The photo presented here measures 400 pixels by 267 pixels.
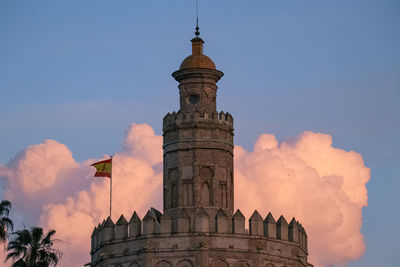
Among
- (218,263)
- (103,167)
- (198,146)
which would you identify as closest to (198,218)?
(218,263)

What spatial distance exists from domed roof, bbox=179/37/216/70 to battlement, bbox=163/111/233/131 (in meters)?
3.28

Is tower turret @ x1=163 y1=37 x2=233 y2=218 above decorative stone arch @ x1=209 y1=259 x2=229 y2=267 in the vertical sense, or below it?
above

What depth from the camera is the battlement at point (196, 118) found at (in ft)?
238

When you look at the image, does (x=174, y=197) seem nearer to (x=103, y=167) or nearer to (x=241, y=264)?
(x=103, y=167)

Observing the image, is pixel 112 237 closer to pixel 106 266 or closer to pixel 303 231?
pixel 106 266

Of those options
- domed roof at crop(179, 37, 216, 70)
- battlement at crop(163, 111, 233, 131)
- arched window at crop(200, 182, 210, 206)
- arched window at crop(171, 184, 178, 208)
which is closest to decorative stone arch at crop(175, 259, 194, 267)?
arched window at crop(200, 182, 210, 206)

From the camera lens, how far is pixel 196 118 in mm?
72562

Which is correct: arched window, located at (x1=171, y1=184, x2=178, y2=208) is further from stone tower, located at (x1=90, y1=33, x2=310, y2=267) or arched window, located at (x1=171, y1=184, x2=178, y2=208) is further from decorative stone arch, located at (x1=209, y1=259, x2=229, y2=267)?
decorative stone arch, located at (x1=209, y1=259, x2=229, y2=267)

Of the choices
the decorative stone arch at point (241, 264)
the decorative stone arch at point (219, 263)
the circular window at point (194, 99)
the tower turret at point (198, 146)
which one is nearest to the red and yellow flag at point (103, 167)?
the tower turret at point (198, 146)

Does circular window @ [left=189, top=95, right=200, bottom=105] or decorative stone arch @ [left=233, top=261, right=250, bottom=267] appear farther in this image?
circular window @ [left=189, top=95, right=200, bottom=105]

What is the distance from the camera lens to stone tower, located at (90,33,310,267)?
67.8 m

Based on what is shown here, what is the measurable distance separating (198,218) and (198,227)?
0.59 m

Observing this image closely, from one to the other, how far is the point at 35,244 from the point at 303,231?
18653 millimetres

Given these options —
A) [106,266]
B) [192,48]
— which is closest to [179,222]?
[106,266]
